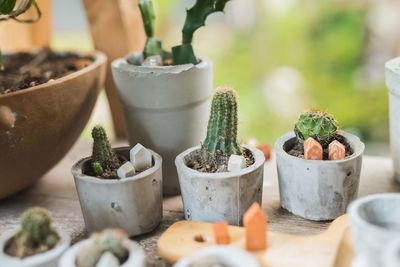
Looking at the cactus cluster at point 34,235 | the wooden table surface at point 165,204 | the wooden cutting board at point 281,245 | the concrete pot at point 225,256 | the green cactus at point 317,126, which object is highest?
the green cactus at point 317,126

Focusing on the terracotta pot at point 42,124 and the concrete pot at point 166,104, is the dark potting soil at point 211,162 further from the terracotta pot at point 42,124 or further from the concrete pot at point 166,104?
the terracotta pot at point 42,124

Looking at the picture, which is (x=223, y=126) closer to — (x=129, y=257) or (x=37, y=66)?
(x=129, y=257)

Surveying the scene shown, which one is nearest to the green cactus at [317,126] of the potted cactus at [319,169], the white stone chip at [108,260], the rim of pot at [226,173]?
the potted cactus at [319,169]

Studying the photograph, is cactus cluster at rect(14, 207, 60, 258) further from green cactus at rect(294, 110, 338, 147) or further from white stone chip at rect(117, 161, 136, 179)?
green cactus at rect(294, 110, 338, 147)

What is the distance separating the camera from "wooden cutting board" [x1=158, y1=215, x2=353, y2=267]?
0.71 m

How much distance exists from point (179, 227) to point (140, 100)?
29 cm

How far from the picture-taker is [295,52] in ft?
8.42

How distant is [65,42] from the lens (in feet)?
8.78

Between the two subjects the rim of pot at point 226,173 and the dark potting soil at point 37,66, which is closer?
the rim of pot at point 226,173

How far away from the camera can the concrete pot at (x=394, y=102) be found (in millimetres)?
924

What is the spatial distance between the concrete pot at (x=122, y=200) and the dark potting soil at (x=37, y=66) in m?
0.29

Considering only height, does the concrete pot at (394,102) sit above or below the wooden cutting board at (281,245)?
above

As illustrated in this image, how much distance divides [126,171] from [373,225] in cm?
43

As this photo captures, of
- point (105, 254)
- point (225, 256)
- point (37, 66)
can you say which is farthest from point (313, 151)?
point (37, 66)
